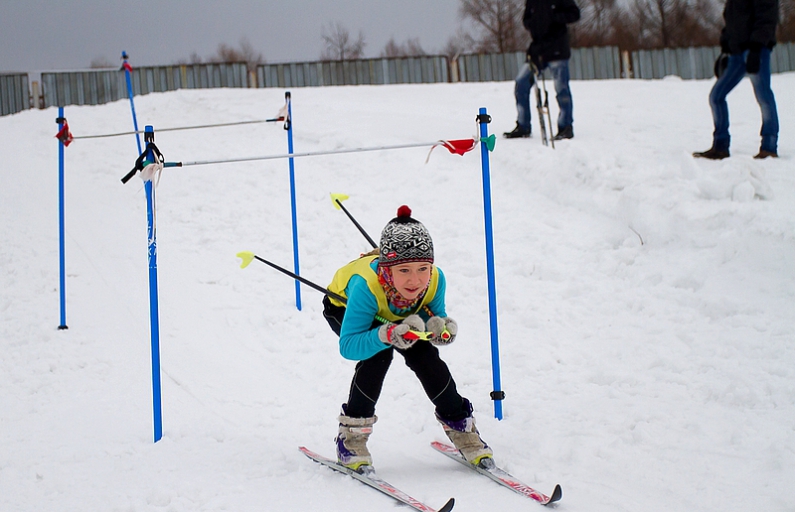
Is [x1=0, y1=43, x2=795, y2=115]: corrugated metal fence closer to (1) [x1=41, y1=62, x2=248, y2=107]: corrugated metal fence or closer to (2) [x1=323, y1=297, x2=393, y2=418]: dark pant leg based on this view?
(1) [x1=41, y1=62, x2=248, y2=107]: corrugated metal fence

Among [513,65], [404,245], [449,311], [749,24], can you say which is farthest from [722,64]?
[513,65]

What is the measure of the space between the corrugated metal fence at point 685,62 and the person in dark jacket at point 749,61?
42.0 ft

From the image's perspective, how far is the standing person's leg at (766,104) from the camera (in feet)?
21.6

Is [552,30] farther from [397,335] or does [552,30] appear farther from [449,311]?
[397,335]

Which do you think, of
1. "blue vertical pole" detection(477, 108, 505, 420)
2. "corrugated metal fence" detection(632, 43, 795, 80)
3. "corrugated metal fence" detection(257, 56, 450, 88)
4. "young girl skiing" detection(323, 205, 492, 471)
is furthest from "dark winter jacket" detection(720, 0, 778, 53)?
"corrugated metal fence" detection(632, 43, 795, 80)

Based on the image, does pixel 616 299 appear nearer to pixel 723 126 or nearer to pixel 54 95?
pixel 723 126

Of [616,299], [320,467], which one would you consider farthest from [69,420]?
[616,299]

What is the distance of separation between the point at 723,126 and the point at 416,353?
5249 millimetres

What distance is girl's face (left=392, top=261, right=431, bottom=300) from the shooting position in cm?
304

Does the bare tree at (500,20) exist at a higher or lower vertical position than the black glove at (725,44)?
higher

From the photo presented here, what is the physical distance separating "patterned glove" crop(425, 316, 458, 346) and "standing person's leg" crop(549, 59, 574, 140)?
584 centimetres

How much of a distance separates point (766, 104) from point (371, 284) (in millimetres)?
5366

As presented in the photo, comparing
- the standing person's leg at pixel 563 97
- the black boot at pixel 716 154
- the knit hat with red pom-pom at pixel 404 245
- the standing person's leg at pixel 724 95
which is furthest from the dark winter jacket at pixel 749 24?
the knit hat with red pom-pom at pixel 404 245

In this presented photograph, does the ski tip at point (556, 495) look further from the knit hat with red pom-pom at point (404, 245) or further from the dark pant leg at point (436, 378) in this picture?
the knit hat with red pom-pom at point (404, 245)
